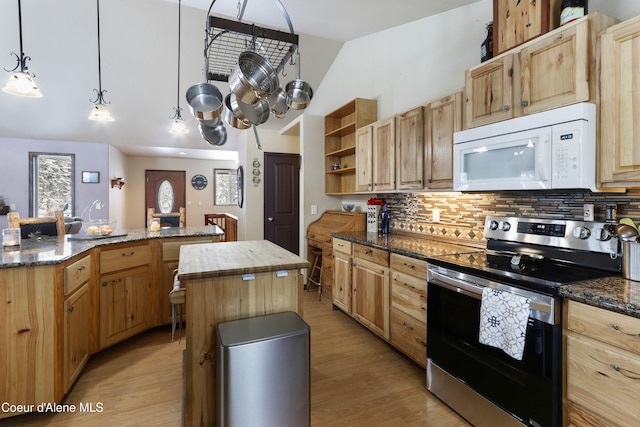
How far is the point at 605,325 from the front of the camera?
1249mm

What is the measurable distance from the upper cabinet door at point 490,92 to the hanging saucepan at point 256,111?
4.48ft

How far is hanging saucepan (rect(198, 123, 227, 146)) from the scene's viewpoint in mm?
2586

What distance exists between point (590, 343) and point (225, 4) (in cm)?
376

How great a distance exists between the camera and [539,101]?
1727 millimetres

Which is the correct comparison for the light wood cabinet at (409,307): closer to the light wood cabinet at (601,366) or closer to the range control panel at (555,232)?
the range control panel at (555,232)

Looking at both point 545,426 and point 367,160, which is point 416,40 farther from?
point 545,426

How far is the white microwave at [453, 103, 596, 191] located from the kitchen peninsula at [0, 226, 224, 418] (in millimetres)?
2514

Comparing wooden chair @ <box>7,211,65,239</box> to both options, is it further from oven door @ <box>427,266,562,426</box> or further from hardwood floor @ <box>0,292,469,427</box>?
oven door @ <box>427,266,562,426</box>

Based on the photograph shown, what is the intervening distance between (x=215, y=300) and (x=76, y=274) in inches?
45.6

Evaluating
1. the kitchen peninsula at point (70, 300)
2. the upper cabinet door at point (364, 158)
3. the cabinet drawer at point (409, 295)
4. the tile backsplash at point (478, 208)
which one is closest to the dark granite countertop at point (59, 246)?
the kitchen peninsula at point (70, 300)

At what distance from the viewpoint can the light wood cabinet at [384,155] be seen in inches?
120

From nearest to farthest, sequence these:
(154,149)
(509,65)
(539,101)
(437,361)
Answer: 1. (539,101)
2. (509,65)
3. (437,361)
4. (154,149)

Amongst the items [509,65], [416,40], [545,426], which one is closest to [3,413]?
[545,426]

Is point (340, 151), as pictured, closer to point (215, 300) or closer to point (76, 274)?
point (215, 300)
